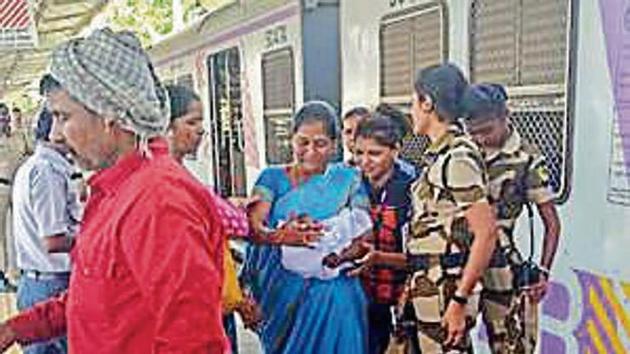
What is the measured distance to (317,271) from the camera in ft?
12.8

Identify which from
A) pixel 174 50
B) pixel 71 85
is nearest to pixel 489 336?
Result: pixel 71 85

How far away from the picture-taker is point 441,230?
3.46 metres

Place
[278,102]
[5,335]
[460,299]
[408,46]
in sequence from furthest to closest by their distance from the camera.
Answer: [278,102] < [408,46] < [460,299] < [5,335]

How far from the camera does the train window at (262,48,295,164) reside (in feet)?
22.2

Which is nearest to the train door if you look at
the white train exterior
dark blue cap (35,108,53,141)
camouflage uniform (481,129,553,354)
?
the white train exterior

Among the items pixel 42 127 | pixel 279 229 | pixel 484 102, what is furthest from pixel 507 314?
pixel 42 127

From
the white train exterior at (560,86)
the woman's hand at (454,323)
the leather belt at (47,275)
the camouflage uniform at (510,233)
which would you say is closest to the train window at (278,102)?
the white train exterior at (560,86)

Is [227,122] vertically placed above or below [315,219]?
above

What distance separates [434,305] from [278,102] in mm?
3808

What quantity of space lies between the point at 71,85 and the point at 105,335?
0.56 m

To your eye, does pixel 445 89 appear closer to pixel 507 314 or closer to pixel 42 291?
pixel 507 314

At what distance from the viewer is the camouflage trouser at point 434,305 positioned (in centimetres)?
350

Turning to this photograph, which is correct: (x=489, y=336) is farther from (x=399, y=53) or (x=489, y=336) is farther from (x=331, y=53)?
(x=331, y=53)

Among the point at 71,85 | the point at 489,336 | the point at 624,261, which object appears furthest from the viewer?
the point at 489,336
